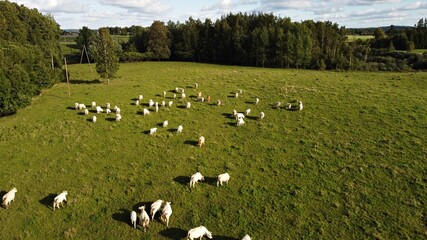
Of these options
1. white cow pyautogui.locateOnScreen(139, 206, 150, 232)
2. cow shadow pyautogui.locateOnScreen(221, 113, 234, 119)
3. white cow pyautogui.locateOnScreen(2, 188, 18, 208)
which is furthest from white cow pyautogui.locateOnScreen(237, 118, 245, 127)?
white cow pyautogui.locateOnScreen(2, 188, 18, 208)

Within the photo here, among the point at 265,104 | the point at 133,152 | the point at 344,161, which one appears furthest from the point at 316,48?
the point at 133,152

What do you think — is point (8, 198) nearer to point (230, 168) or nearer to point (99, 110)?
point (230, 168)

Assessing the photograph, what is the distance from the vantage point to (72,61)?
351 feet

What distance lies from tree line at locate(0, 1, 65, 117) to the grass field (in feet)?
8.09

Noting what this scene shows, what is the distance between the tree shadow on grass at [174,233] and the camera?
19312mm

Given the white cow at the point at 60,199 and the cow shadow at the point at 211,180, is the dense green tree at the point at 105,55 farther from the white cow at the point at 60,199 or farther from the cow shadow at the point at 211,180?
the cow shadow at the point at 211,180

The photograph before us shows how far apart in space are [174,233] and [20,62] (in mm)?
41750

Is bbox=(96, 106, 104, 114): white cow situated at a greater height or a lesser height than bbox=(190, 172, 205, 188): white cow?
greater

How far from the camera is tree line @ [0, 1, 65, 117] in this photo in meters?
40.5

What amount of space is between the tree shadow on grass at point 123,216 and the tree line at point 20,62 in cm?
2865

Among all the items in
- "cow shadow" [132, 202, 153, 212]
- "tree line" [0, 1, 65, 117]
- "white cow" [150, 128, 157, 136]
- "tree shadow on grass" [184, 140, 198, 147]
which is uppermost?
"tree line" [0, 1, 65, 117]

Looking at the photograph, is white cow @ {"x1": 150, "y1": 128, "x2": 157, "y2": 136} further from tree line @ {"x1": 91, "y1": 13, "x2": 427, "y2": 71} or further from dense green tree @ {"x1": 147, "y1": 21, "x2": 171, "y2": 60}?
dense green tree @ {"x1": 147, "y1": 21, "x2": 171, "y2": 60}

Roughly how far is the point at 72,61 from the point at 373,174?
107m

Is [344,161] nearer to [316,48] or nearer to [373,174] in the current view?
[373,174]
